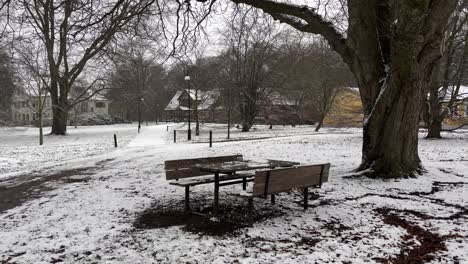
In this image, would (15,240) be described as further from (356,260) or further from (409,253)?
(409,253)

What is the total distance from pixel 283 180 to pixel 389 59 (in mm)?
4905

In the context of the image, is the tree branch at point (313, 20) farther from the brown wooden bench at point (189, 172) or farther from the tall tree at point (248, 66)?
the tall tree at point (248, 66)

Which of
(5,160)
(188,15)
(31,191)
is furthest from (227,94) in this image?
(31,191)

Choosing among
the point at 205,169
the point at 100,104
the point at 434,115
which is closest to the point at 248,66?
the point at 434,115

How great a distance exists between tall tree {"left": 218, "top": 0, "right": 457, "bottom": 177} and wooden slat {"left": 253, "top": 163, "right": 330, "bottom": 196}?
107 inches

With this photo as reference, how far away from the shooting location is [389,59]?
30.7 feet

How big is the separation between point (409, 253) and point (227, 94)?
33225 millimetres

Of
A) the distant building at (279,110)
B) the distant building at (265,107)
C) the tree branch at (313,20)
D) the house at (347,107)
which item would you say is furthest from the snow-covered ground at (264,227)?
the distant building at (279,110)

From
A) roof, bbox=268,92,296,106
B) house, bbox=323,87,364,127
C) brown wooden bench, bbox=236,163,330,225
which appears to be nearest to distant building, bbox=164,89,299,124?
roof, bbox=268,92,296,106

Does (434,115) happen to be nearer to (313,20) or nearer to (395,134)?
(395,134)

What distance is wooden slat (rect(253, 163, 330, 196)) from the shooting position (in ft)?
18.9

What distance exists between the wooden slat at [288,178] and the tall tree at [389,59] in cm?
272

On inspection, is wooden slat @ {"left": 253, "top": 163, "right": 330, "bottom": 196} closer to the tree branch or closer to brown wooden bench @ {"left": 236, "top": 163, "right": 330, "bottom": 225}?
brown wooden bench @ {"left": 236, "top": 163, "right": 330, "bottom": 225}

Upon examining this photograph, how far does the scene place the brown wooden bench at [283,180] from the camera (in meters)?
5.74
